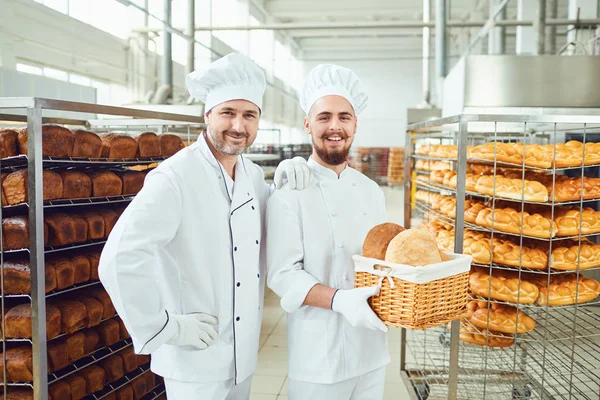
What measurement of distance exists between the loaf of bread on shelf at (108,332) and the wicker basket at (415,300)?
1.34 meters

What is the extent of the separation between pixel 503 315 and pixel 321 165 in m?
1.36

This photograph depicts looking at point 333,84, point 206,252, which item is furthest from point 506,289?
point 206,252

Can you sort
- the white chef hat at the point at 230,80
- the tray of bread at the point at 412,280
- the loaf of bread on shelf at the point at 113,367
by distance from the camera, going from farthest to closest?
the loaf of bread on shelf at the point at 113,367, the white chef hat at the point at 230,80, the tray of bread at the point at 412,280

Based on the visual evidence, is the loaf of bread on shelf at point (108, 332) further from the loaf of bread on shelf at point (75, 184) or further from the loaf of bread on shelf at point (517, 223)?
the loaf of bread on shelf at point (517, 223)

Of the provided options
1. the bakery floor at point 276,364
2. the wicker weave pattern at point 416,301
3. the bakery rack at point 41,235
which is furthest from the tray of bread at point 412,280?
the bakery floor at point 276,364

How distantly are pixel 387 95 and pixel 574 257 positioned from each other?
19.1 m

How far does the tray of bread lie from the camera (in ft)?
4.40

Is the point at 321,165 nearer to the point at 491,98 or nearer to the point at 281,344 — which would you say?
the point at 281,344

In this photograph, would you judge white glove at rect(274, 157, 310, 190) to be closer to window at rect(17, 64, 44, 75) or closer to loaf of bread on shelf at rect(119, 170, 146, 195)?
loaf of bread on shelf at rect(119, 170, 146, 195)

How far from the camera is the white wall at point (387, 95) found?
67.5ft

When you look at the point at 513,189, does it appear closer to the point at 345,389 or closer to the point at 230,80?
the point at 345,389

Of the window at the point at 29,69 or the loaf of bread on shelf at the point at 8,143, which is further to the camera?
the window at the point at 29,69

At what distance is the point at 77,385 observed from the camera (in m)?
2.12

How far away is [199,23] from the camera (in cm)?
1102
